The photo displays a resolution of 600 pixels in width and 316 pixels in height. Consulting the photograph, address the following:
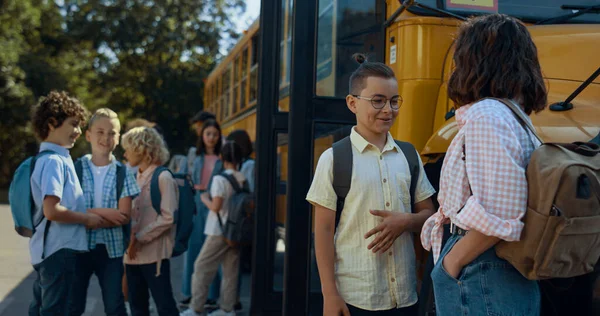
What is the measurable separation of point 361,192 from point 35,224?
200 cm

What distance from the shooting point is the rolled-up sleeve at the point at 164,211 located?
4410mm

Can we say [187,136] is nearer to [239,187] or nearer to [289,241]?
[239,187]

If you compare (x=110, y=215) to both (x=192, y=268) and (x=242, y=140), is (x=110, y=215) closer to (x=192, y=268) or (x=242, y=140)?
(x=242, y=140)

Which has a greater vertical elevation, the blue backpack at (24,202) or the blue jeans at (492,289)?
the blue backpack at (24,202)

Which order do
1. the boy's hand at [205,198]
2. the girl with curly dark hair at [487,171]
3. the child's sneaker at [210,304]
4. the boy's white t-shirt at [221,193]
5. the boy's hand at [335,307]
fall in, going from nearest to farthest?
the girl with curly dark hair at [487,171]
the boy's hand at [335,307]
the boy's white t-shirt at [221,193]
the boy's hand at [205,198]
the child's sneaker at [210,304]

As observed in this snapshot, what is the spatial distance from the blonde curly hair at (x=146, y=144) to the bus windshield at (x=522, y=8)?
2.12m

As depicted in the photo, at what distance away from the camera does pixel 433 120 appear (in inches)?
123

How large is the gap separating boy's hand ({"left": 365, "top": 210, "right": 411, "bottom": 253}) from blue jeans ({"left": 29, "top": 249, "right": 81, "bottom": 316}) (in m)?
1.88

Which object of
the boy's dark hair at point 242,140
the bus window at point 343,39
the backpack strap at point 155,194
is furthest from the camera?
the boy's dark hair at point 242,140

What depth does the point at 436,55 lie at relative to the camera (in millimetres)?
3162

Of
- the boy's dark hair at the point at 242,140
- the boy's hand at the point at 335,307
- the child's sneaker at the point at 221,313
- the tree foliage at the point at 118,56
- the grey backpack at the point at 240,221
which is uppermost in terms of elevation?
the tree foliage at the point at 118,56

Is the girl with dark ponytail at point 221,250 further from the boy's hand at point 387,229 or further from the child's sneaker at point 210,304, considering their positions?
the boy's hand at point 387,229

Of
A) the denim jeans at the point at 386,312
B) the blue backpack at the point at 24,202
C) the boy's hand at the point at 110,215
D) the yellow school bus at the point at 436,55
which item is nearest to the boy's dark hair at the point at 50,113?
the blue backpack at the point at 24,202

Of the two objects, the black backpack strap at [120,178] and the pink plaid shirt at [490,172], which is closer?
the pink plaid shirt at [490,172]
